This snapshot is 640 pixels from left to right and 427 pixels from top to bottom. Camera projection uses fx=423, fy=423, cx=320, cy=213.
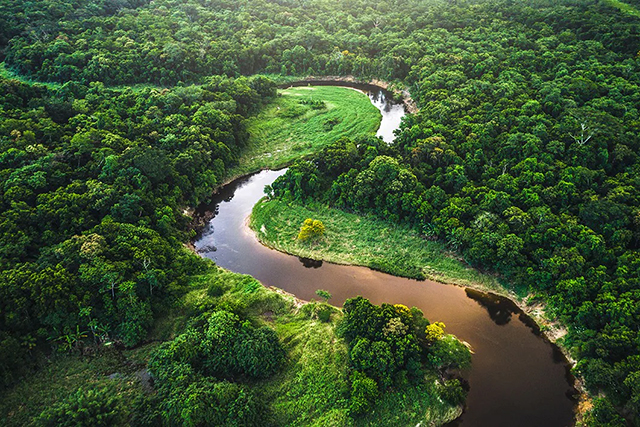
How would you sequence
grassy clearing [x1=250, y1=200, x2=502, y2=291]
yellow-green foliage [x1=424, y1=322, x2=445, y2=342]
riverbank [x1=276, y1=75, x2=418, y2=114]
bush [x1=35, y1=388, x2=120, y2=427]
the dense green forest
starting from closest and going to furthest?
1. bush [x1=35, y1=388, x2=120, y2=427]
2. yellow-green foliage [x1=424, y1=322, x2=445, y2=342]
3. the dense green forest
4. grassy clearing [x1=250, y1=200, x2=502, y2=291]
5. riverbank [x1=276, y1=75, x2=418, y2=114]

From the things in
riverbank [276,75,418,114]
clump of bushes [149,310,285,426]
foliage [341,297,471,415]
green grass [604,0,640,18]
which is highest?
green grass [604,0,640,18]

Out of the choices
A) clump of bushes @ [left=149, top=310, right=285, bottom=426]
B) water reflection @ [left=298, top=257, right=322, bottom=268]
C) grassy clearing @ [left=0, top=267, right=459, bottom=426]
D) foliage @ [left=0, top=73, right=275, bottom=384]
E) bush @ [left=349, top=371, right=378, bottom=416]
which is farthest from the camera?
water reflection @ [left=298, top=257, right=322, bottom=268]

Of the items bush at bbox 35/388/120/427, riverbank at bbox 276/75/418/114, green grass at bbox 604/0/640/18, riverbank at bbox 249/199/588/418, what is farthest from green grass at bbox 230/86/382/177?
green grass at bbox 604/0/640/18

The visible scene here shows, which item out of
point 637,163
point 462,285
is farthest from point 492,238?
point 637,163

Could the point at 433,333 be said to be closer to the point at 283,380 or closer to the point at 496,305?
the point at 496,305

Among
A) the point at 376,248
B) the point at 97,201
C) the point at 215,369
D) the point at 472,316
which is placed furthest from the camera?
the point at 376,248

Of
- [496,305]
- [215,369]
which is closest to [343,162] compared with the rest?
[496,305]

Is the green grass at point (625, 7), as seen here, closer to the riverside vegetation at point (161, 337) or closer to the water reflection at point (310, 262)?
the water reflection at point (310, 262)

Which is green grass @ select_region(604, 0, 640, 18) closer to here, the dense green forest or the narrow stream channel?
the dense green forest
